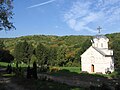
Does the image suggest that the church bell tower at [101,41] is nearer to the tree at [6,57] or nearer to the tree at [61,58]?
the tree at [61,58]

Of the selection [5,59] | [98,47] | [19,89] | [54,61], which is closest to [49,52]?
[54,61]

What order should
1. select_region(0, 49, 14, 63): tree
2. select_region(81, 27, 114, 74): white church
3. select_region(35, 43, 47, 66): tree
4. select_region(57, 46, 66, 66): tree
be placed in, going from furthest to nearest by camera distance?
select_region(0, 49, 14, 63): tree
select_region(57, 46, 66, 66): tree
select_region(35, 43, 47, 66): tree
select_region(81, 27, 114, 74): white church

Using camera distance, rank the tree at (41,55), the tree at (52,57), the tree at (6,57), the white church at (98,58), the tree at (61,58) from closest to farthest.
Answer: the white church at (98,58)
the tree at (41,55)
the tree at (52,57)
the tree at (61,58)
the tree at (6,57)

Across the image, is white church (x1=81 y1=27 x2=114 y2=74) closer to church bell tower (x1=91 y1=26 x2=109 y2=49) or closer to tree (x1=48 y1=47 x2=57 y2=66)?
church bell tower (x1=91 y1=26 x2=109 y2=49)

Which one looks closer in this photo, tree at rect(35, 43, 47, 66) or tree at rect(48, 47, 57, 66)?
tree at rect(35, 43, 47, 66)

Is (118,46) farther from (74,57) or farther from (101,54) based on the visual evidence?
(101,54)

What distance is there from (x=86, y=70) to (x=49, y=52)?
110ft

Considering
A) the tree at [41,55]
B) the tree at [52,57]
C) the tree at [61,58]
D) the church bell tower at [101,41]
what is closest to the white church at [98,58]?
the church bell tower at [101,41]

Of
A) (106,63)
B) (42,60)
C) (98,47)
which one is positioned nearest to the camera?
(106,63)

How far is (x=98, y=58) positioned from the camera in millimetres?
57250

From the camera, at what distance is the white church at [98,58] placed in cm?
5644

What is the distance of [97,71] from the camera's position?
57.2 metres

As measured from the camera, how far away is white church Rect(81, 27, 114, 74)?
5644 centimetres

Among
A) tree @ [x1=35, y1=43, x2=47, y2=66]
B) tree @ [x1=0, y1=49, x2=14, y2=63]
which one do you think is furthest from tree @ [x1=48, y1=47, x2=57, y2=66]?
tree @ [x1=0, y1=49, x2=14, y2=63]
